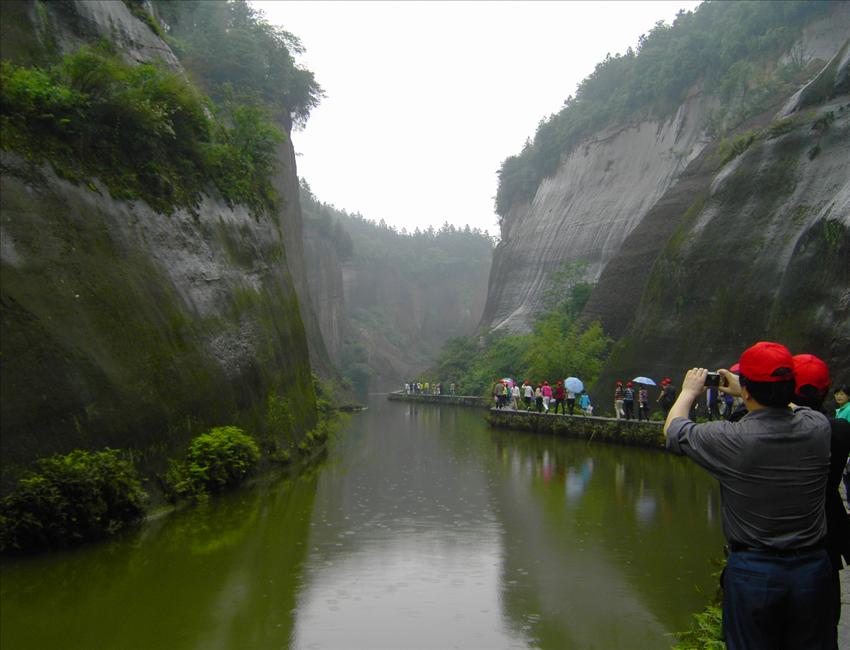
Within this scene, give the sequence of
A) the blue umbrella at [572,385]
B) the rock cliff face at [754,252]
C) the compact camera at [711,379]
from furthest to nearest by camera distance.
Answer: the blue umbrella at [572,385]
the rock cliff face at [754,252]
the compact camera at [711,379]

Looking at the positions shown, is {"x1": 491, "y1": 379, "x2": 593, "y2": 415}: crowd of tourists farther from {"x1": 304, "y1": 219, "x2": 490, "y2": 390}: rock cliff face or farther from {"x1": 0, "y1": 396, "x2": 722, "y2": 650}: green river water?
{"x1": 304, "y1": 219, "x2": 490, "y2": 390}: rock cliff face

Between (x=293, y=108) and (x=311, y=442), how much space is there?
31.3 meters

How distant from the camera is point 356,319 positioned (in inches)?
3807

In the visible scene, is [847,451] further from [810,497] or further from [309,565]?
[309,565]

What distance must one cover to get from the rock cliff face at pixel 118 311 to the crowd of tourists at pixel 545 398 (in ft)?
38.2

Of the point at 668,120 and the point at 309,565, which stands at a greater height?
the point at 668,120

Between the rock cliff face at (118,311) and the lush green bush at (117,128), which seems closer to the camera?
the rock cliff face at (118,311)

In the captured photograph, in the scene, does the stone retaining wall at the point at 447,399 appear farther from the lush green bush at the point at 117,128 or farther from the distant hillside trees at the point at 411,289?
the lush green bush at the point at 117,128

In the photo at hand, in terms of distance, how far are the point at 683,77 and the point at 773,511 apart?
48569mm

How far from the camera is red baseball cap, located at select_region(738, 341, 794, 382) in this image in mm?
2988

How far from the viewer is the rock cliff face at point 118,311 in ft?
29.8

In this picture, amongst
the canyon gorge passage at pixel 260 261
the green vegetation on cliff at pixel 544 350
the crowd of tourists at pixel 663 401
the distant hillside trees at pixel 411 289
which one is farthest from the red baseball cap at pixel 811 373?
the distant hillside trees at pixel 411 289

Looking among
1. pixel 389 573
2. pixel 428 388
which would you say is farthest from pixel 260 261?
pixel 428 388

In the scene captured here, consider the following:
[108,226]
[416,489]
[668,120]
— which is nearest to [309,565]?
[416,489]
